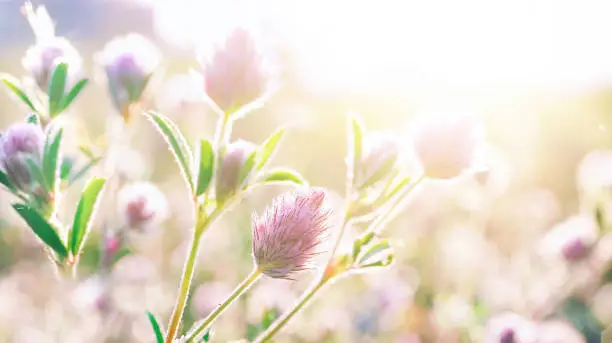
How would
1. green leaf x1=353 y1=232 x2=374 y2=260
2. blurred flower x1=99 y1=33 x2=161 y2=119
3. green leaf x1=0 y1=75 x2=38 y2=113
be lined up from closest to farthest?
1. green leaf x1=353 y1=232 x2=374 y2=260
2. green leaf x1=0 y1=75 x2=38 y2=113
3. blurred flower x1=99 y1=33 x2=161 y2=119

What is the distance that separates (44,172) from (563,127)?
576 centimetres

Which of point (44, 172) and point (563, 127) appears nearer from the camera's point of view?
point (44, 172)

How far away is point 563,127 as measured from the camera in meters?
6.31

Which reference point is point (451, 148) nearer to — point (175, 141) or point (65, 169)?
point (175, 141)

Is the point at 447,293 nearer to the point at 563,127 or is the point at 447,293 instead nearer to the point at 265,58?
the point at 265,58

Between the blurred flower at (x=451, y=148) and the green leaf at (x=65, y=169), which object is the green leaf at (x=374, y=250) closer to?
the blurred flower at (x=451, y=148)

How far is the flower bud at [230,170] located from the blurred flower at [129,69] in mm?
392

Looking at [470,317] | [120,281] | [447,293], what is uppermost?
[120,281]

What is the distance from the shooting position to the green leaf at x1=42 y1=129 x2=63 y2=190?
4.06ft

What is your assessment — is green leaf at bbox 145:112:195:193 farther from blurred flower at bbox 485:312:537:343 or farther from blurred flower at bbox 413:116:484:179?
blurred flower at bbox 485:312:537:343

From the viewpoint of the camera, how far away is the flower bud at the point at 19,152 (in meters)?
1.21

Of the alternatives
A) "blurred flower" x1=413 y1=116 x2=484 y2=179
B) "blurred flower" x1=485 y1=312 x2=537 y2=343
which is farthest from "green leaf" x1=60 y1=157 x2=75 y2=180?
"blurred flower" x1=485 y1=312 x2=537 y2=343

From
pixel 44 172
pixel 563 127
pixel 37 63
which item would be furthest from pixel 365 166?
pixel 563 127

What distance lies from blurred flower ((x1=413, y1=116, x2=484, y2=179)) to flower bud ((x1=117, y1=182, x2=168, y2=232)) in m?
0.79
